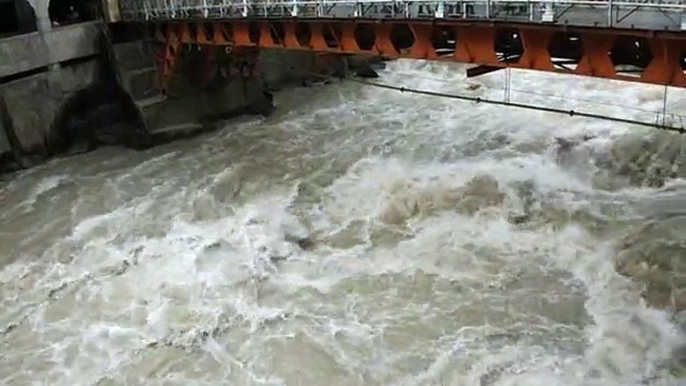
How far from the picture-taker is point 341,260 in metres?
16.2

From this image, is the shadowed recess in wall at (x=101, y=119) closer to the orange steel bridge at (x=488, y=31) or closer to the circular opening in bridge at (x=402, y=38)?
the orange steel bridge at (x=488, y=31)

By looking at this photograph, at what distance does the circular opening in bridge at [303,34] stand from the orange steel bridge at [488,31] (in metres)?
0.02

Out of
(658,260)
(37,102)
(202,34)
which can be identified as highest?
(202,34)

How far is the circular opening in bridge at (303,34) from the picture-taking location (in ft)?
62.4

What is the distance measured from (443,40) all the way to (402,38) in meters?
1.22

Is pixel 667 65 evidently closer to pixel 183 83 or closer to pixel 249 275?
pixel 249 275

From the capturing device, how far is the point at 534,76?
28406mm

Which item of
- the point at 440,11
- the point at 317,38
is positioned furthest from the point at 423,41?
the point at 317,38

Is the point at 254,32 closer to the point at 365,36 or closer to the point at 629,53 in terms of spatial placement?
the point at 365,36

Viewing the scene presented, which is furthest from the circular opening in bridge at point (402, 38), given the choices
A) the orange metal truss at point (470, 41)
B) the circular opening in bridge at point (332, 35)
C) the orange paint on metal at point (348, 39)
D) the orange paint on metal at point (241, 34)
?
the orange paint on metal at point (241, 34)

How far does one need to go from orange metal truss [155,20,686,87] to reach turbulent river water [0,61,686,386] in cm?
361

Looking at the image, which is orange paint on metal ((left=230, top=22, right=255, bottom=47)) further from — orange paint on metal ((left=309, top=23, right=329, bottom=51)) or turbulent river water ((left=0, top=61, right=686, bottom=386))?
turbulent river water ((left=0, top=61, right=686, bottom=386))

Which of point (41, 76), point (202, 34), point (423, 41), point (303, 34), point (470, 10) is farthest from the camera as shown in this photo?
point (41, 76)

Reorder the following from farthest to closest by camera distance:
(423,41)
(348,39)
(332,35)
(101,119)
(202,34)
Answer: (101,119), (202,34), (332,35), (348,39), (423,41)
